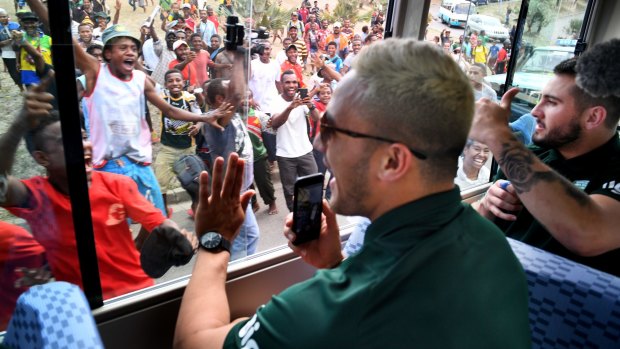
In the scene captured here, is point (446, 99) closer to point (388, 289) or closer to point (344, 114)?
point (344, 114)

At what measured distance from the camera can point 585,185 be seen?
1488mm

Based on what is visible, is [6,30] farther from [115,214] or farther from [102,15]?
[115,214]

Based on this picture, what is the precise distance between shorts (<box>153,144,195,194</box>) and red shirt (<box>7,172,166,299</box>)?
0.78 feet

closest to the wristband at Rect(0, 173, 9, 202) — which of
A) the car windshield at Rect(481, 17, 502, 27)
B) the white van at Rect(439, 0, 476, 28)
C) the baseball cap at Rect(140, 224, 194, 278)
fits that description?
the baseball cap at Rect(140, 224, 194, 278)

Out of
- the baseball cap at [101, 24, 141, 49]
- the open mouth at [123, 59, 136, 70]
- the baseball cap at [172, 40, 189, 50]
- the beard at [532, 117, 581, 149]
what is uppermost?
the baseball cap at [101, 24, 141, 49]

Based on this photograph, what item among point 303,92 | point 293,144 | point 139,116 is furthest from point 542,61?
point 139,116

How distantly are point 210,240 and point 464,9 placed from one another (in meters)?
2.43

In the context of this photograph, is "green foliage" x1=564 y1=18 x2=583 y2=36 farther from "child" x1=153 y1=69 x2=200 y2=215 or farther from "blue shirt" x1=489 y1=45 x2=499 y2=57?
"child" x1=153 y1=69 x2=200 y2=215

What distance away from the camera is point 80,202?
4.95 ft

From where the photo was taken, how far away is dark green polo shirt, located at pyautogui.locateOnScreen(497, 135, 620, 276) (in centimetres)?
138

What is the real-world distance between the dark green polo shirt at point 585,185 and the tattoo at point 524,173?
140mm

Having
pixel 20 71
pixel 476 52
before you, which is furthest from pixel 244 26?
pixel 476 52

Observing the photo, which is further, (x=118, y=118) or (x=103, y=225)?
(x=118, y=118)

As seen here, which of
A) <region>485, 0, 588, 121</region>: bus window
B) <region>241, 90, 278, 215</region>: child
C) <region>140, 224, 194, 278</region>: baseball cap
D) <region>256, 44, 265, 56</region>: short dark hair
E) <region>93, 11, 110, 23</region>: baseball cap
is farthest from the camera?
<region>485, 0, 588, 121</region>: bus window
